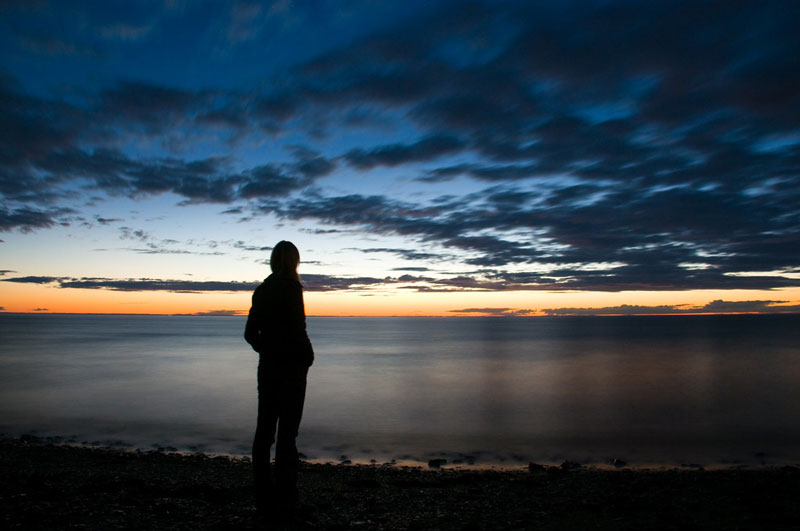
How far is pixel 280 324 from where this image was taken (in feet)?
17.7

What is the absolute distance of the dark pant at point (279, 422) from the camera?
539cm

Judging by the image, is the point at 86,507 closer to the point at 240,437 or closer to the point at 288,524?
the point at 288,524

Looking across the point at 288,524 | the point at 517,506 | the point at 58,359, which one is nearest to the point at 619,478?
the point at 517,506

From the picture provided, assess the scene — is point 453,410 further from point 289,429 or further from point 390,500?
point 289,429

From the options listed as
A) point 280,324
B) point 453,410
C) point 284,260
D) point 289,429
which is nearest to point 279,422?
point 289,429

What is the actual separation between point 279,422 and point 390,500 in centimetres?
353

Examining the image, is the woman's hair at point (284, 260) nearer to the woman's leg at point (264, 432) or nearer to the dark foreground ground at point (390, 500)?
the woman's leg at point (264, 432)

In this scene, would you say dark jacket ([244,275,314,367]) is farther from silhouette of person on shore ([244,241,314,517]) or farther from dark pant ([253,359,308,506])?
dark pant ([253,359,308,506])

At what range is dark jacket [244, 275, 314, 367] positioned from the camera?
5391mm

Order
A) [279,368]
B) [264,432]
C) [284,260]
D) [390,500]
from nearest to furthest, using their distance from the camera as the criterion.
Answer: [279,368] < [264,432] < [284,260] < [390,500]

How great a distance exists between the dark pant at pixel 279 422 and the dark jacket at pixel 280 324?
0.13 m

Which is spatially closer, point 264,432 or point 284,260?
point 264,432

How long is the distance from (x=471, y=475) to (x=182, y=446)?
976 centimetres

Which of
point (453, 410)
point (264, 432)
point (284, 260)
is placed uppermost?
point (284, 260)
